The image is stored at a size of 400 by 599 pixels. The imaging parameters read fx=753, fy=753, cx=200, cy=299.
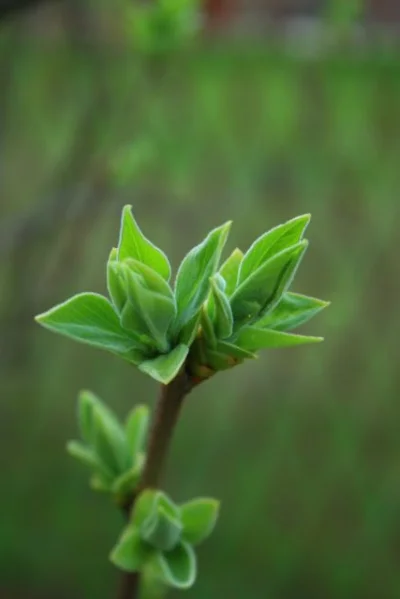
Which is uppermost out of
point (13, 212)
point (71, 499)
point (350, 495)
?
point (13, 212)

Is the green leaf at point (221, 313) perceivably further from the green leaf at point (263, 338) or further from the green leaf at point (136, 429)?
the green leaf at point (136, 429)

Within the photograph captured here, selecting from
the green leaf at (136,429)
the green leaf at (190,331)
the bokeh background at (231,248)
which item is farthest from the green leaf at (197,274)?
the bokeh background at (231,248)

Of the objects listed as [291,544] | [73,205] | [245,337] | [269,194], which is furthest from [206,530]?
[291,544]

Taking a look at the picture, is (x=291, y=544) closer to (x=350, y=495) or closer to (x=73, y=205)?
(x=350, y=495)

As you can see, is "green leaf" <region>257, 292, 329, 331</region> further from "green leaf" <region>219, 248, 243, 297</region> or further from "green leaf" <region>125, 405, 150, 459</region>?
"green leaf" <region>125, 405, 150, 459</region>

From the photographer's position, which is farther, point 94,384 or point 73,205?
point 94,384

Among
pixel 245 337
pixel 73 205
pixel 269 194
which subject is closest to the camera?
pixel 245 337

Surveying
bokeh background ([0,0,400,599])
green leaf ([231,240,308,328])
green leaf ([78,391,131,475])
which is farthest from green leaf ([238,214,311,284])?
bokeh background ([0,0,400,599])

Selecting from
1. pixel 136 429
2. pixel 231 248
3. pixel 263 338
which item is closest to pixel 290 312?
pixel 263 338
